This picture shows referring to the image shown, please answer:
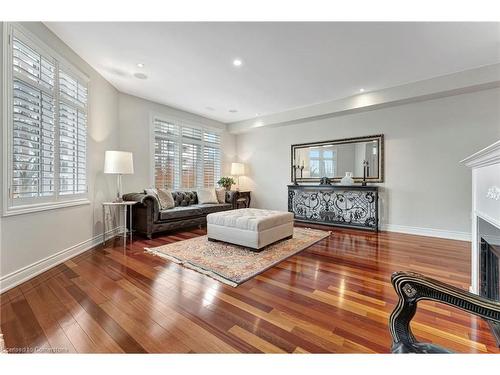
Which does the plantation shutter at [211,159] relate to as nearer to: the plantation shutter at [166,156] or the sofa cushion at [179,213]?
the plantation shutter at [166,156]

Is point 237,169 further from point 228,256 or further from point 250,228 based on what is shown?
point 228,256

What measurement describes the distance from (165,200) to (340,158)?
3.82m

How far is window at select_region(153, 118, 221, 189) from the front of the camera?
4.94 m

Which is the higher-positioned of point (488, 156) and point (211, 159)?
point (211, 159)

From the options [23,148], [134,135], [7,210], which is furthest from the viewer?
[134,135]

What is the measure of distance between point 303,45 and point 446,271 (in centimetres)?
309

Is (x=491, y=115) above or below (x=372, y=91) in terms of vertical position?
below

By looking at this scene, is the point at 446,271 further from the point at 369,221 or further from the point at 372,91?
the point at 372,91

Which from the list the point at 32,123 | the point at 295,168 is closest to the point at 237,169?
the point at 295,168

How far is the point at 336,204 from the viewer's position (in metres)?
4.86

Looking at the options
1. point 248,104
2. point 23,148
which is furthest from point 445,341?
point 248,104

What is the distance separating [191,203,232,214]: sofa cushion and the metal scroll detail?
5.16 ft

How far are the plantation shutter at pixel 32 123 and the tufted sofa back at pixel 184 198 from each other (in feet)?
7.69

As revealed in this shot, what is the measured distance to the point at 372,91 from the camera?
13.5 feet
